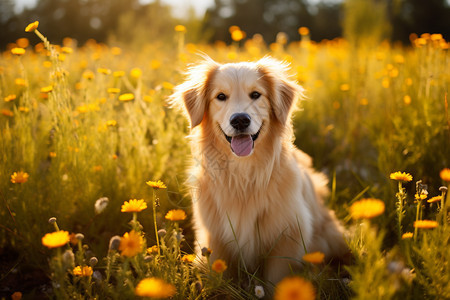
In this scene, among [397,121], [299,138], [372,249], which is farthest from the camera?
[299,138]

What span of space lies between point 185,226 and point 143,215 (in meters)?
0.37

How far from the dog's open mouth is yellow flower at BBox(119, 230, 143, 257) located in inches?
39.7

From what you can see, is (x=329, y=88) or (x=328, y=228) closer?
(x=328, y=228)

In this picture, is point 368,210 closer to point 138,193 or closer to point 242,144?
point 242,144

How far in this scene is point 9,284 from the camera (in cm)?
207

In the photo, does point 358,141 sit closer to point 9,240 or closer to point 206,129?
point 206,129

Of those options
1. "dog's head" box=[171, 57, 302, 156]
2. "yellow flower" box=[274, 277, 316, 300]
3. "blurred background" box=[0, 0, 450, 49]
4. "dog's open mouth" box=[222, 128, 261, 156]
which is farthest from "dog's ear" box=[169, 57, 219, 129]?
"blurred background" box=[0, 0, 450, 49]

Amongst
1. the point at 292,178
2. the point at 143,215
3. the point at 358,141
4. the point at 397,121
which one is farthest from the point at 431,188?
the point at 143,215

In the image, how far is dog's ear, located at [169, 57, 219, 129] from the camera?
7.67ft

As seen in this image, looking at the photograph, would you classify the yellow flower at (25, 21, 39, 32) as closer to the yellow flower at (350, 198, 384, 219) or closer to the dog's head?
the dog's head

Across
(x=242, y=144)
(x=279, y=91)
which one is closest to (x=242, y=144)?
(x=242, y=144)

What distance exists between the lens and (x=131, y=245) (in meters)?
1.24

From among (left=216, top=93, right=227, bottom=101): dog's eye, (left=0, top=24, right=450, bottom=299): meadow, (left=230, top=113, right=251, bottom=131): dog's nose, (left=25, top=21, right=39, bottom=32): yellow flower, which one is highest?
(left=25, top=21, right=39, bottom=32): yellow flower

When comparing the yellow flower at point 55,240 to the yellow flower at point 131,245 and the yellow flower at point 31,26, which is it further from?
the yellow flower at point 31,26
